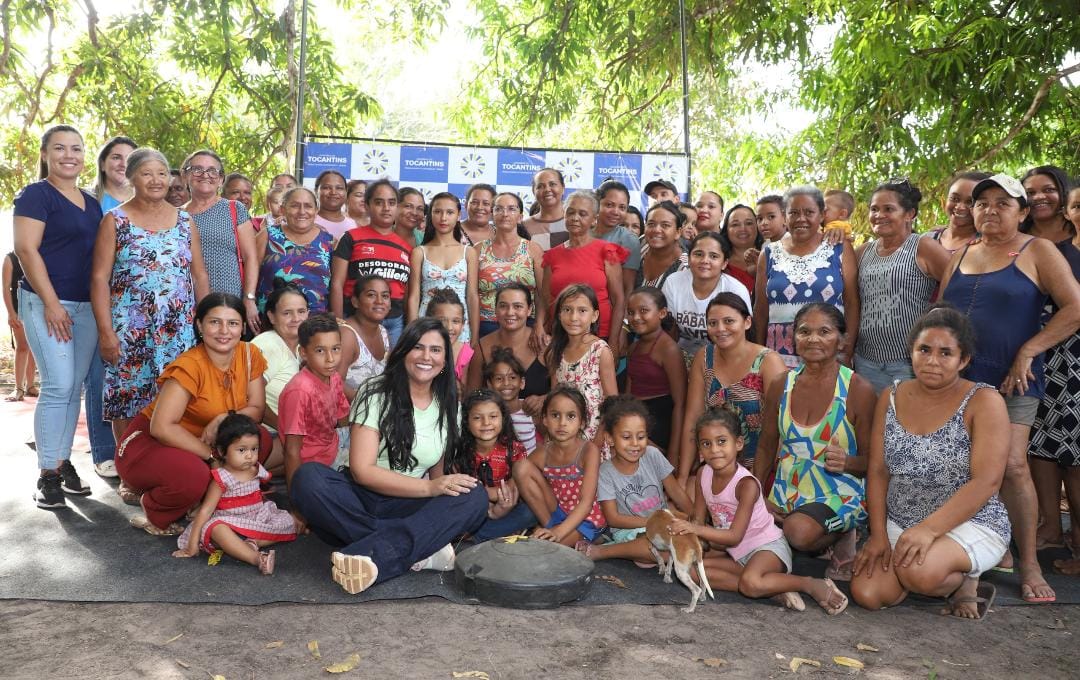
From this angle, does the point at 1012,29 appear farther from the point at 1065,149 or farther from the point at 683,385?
the point at 683,385

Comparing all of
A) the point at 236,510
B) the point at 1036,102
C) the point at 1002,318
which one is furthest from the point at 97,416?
the point at 1036,102

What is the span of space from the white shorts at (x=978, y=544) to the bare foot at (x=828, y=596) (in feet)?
0.95

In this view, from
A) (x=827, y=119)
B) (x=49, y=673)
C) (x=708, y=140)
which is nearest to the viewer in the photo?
(x=49, y=673)

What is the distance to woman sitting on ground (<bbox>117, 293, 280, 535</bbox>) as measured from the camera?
3564mm

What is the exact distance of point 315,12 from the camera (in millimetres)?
9273

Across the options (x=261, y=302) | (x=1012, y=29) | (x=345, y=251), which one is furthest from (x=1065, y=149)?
(x=261, y=302)

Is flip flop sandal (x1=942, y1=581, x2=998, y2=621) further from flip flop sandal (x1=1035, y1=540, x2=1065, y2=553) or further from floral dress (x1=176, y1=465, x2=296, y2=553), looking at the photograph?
floral dress (x1=176, y1=465, x2=296, y2=553)

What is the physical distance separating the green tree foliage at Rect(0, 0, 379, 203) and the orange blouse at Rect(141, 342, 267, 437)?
527 cm

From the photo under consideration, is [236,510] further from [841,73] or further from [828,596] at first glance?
[841,73]

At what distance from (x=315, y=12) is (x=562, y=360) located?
6.69m

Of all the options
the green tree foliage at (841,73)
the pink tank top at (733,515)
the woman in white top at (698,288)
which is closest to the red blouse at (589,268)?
the woman in white top at (698,288)

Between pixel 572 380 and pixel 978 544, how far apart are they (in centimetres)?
183

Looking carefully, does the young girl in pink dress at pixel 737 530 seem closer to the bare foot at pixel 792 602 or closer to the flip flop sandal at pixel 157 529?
the bare foot at pixel 792 602

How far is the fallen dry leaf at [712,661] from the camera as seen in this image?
2.62m
